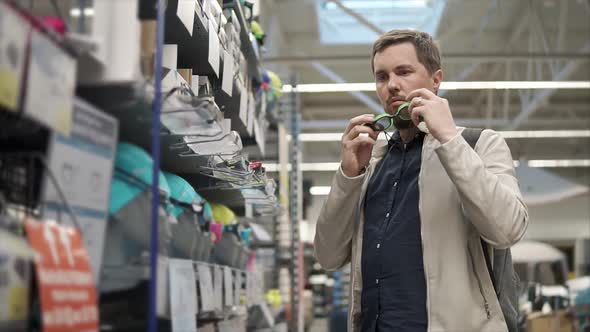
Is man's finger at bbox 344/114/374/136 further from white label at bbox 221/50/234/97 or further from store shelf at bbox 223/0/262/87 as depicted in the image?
store shelf at bbox 223/0/262/87

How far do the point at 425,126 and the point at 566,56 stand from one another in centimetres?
775

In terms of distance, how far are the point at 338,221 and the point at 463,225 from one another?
0.38 meters

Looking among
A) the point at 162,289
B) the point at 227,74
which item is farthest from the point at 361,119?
the point at 162,289

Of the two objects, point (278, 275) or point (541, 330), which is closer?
point (278, 275)

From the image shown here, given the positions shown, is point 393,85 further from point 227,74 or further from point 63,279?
point 63,279

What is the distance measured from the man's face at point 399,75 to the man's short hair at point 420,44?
0.01 metres

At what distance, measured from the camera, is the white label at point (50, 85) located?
34.9 inches

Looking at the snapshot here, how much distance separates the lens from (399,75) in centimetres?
194

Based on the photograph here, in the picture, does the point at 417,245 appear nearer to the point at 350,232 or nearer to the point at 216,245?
the point at 350,232

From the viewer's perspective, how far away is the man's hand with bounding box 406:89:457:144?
1.68 m

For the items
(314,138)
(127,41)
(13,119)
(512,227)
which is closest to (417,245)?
(512,227)

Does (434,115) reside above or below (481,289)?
above

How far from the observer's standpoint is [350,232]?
2.04m

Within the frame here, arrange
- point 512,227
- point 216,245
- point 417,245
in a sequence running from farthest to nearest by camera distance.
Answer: point 216,245 < point 417,245 < point 512,227
